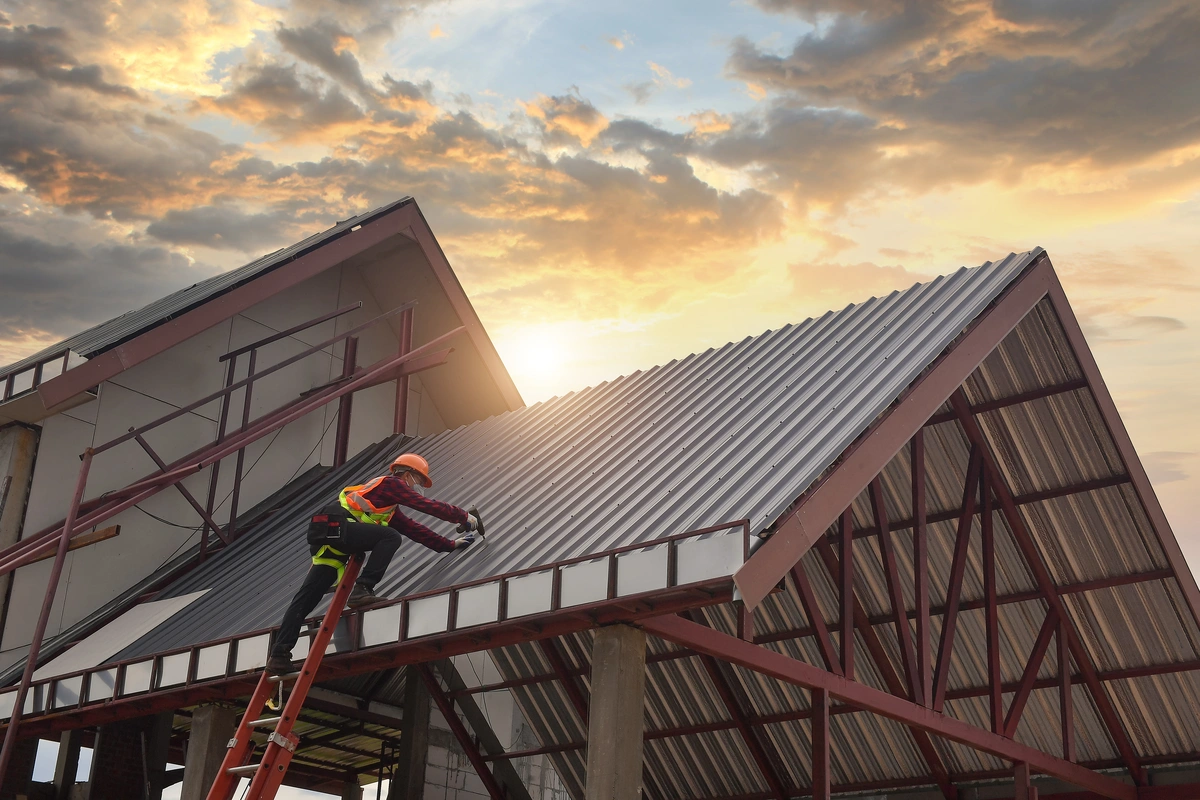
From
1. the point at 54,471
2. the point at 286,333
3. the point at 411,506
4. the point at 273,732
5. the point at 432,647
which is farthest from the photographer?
the point at 286,333

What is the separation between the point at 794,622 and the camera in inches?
821

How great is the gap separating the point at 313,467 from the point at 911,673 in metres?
13.6

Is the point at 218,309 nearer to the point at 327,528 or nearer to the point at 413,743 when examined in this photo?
the point at 413,743

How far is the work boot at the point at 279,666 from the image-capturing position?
585 inches

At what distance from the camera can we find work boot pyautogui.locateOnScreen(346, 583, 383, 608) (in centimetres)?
1530

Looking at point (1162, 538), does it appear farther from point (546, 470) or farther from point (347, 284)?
point (347, 284)

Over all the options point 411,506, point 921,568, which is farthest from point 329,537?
point 921,568

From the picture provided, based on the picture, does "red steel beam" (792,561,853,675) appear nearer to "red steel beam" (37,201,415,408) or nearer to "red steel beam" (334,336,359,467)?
"red steel beam" (37,201,415,408)

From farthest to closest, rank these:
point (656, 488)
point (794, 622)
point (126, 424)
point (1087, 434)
Result: point (126, 424) < point (794, 622) < point (1087, 434) < point (656, 488)

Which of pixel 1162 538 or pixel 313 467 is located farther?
pixel 313 467

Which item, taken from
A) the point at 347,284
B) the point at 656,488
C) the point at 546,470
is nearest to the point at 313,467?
the point at 347,284

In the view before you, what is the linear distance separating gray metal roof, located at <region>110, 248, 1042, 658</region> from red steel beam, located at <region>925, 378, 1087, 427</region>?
Result: 76.4 inches

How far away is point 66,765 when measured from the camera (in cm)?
2066

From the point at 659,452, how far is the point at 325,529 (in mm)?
4740
